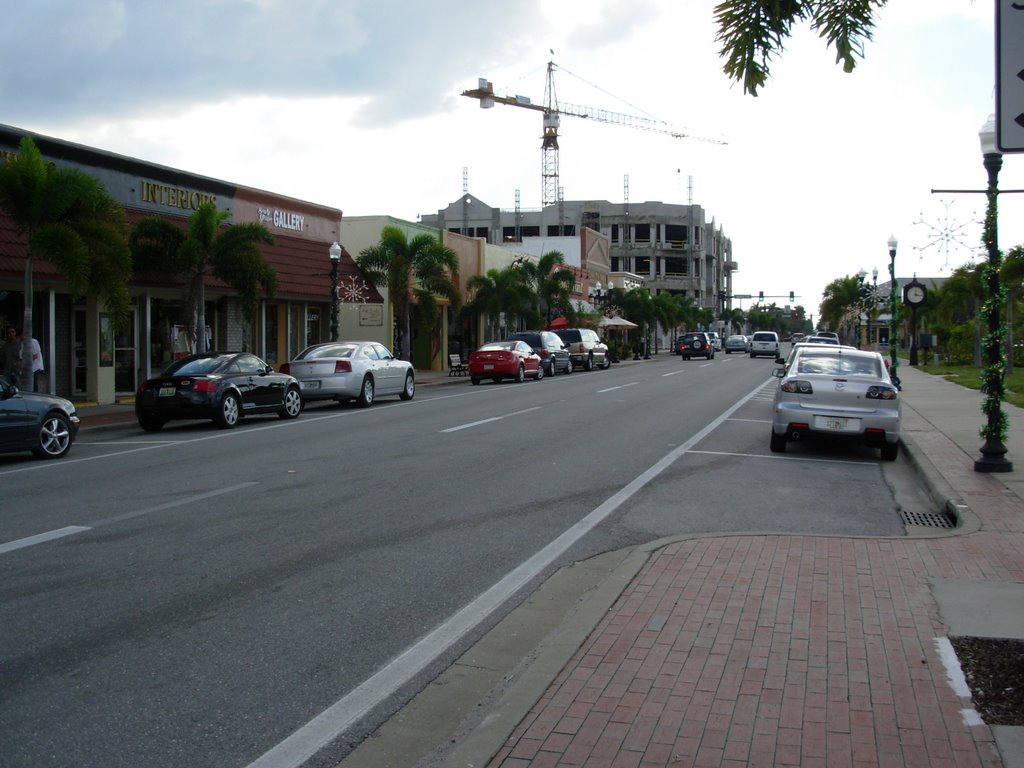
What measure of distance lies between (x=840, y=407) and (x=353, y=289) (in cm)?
2256

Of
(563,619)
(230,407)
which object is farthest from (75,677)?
(230,407)

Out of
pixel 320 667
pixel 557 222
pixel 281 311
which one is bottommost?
pixel 320 667

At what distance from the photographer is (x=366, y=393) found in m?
22.6

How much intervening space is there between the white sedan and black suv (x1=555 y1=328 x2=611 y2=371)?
94.6 ft

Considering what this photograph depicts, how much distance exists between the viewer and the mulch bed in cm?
446

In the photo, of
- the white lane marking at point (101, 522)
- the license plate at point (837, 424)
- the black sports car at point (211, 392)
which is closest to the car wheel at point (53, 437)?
the black sports car at point (211, 392)

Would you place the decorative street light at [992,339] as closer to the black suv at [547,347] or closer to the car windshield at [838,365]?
the car windshield at [838,365]

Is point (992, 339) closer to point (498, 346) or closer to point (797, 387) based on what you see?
point (797, 387)

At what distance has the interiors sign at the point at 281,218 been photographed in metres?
29.6

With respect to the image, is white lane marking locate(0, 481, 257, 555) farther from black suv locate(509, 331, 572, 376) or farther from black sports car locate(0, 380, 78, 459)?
black suv locate(509, 331, 572, 376)

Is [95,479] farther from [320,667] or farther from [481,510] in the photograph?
[320,667]

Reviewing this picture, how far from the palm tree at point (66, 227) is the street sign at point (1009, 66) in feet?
53.0

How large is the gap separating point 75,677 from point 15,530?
3.95 m

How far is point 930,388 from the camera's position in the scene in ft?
93.8
